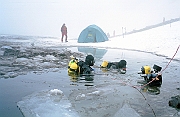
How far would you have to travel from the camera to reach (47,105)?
485 cm

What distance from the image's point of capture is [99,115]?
4.35m

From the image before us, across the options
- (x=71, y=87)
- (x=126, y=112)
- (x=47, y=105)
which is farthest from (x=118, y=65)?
(x=47, y=105)

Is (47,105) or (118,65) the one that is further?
(118,65)

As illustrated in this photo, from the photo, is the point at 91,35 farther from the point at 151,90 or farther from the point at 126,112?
the point at 126,112

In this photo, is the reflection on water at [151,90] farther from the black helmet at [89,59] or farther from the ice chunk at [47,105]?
the black helmet at [89,59]

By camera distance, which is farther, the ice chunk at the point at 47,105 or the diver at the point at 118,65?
the diver at the point at 118,65

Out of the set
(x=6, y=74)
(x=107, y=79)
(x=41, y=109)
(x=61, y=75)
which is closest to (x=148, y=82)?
(x=107, y=79)

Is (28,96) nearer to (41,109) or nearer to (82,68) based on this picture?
(41,109)

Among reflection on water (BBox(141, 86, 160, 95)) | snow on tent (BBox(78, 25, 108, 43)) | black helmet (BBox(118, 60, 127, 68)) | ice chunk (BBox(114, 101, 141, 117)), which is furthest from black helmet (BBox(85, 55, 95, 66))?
snow on tent (BBox(78, 25, 108, 43))

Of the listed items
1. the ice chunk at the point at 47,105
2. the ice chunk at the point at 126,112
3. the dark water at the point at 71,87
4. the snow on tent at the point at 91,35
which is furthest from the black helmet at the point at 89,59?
the snow on tent at the point at 91,35

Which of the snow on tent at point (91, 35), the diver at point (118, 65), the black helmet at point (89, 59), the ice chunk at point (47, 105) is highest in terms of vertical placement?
the snow on tent at point (91, 35)

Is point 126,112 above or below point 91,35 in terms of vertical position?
below

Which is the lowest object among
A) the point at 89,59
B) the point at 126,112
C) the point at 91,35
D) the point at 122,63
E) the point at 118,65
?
the point at 126,112

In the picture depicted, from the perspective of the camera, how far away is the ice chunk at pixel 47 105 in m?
4.39
